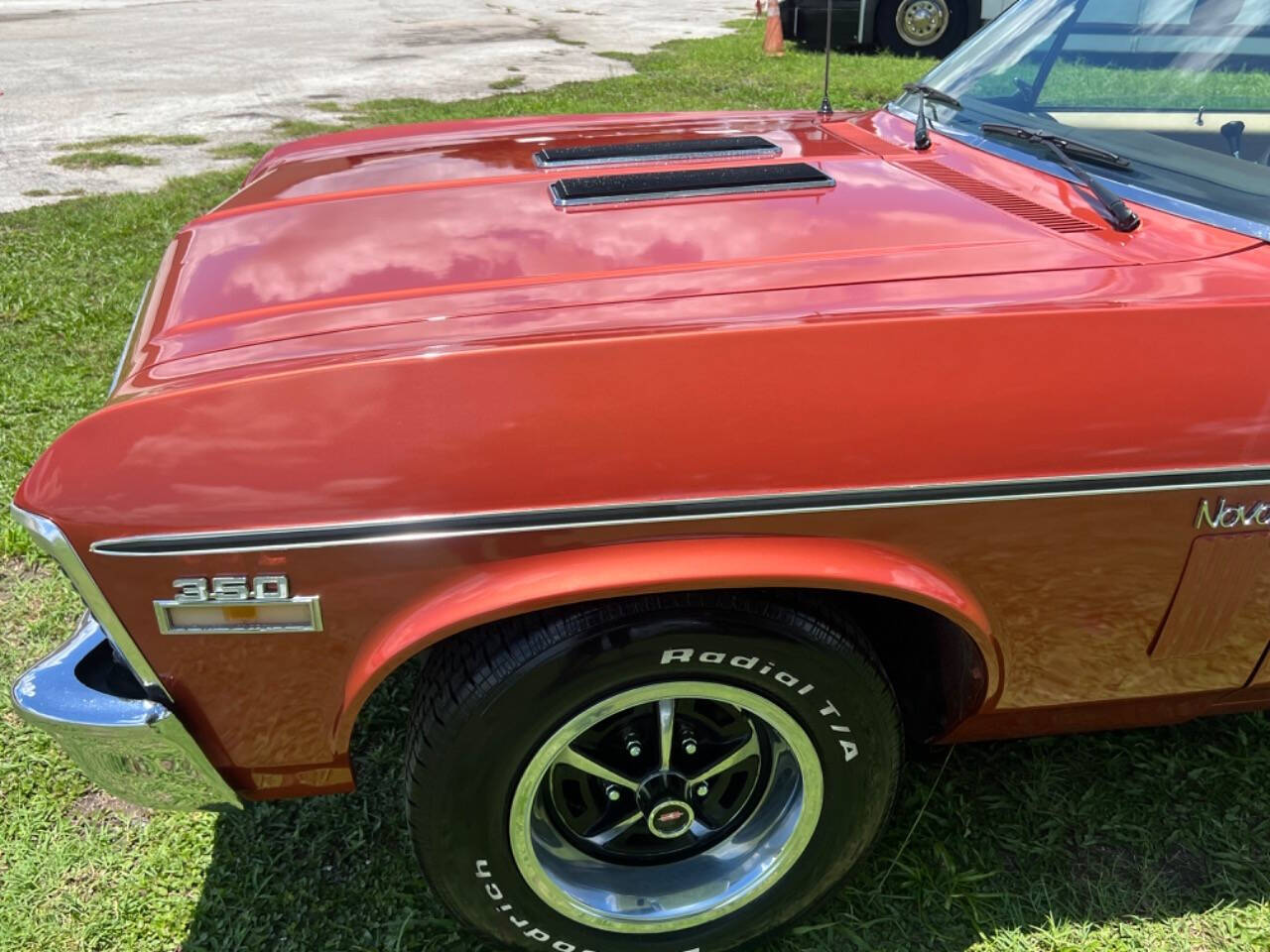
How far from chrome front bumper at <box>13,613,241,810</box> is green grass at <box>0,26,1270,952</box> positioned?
506 millimetres

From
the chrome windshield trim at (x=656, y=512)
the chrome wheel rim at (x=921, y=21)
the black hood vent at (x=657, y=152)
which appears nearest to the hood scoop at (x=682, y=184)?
the black hood vent at (x=657, y=152)

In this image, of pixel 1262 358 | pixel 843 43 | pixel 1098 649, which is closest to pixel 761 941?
pixel 1098 649

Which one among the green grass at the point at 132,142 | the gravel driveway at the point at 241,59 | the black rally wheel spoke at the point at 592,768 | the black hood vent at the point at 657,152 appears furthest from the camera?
the gravel driveway at the point at 241,59

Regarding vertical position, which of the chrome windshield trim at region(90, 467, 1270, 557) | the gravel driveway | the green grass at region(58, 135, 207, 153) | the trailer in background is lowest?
the green grass at region(58, 135, 207, 153)

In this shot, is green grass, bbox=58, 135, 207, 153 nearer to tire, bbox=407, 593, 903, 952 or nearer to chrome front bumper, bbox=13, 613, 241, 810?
chrome front bumper, bbox=13, 613, 241, 810

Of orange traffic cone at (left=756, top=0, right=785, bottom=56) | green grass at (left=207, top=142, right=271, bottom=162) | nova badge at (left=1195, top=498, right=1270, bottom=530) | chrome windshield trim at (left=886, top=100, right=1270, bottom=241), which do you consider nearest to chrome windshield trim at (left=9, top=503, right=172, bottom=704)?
nova badge at (left=1195, top=498, right=1270, bottom=530)

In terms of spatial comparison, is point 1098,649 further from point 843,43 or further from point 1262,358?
point 843,43

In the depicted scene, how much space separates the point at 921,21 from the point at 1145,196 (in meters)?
11.0

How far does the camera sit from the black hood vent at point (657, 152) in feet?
7.60

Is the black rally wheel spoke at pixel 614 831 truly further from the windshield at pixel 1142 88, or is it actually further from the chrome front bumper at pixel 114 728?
the windshield at pixel 1142 88

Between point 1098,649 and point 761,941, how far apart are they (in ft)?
2.67

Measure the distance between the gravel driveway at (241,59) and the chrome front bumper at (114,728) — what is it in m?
6.06

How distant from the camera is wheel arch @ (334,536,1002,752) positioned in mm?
1429

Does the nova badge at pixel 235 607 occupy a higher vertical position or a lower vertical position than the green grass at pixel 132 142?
higher
